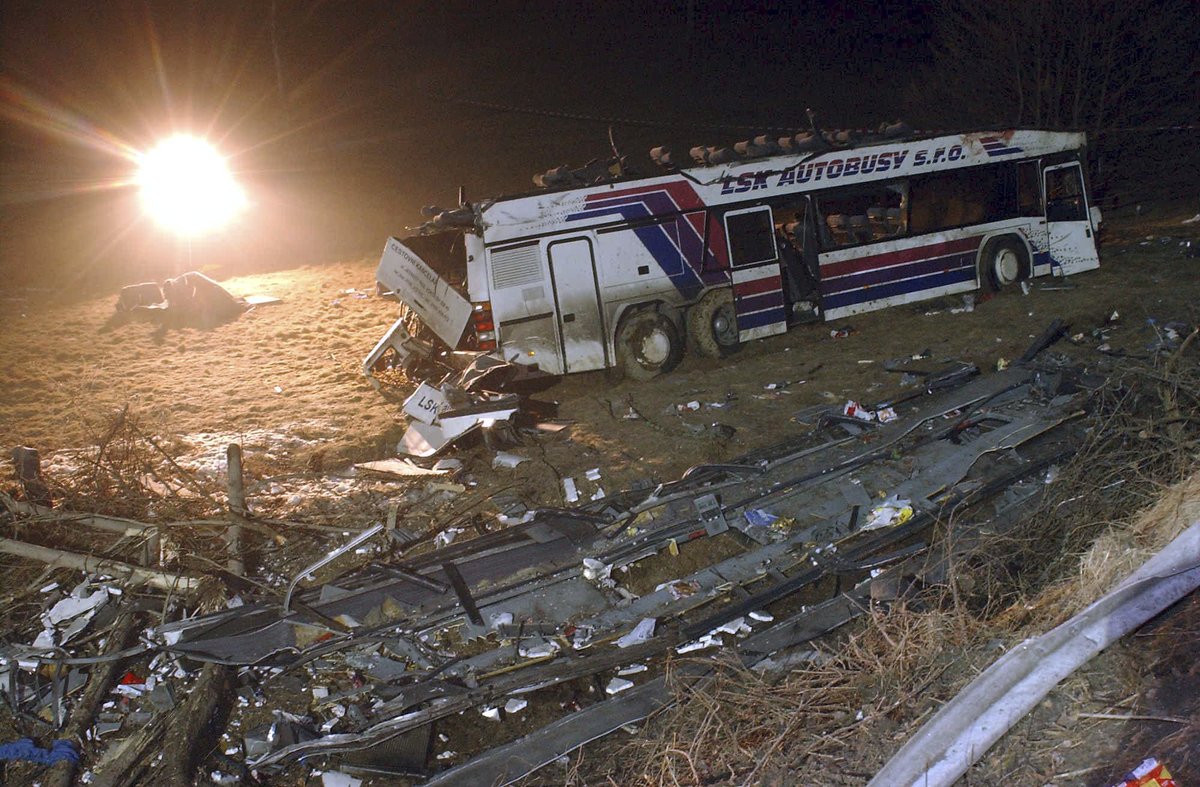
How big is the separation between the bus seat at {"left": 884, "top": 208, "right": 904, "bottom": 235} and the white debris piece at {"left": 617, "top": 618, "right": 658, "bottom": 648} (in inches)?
294

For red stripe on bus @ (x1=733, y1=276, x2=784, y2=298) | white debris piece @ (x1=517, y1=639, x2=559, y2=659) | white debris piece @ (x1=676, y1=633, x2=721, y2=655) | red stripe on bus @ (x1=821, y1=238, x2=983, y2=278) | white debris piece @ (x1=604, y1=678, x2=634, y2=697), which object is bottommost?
white debris piece @ (x1=604, y1=678, x2=634, y2=697)

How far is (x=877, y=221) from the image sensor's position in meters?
11.0

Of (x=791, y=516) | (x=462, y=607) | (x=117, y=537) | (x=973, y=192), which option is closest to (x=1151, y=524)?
(x=791, y=516)

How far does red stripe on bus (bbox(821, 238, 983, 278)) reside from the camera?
1035 cm

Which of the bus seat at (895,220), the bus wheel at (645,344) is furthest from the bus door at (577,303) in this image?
the bus seat at (895,220)

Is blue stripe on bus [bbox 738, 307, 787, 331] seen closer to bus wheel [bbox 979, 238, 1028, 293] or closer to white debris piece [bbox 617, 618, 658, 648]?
bus wheel [bbox 979, 238, 1028, 293]

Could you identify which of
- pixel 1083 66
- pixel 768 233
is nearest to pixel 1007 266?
pixel 768 233

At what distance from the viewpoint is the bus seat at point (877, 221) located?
10.9 metres

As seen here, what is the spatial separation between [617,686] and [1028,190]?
972cm

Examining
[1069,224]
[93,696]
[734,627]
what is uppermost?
[1069,224]

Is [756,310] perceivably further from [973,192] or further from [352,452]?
[352,452]

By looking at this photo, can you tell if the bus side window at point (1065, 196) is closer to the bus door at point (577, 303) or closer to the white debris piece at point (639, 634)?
the bus door at point (577, 303)

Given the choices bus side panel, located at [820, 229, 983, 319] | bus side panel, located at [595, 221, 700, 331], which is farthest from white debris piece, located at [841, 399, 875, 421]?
bus side panel, located at [820, 229, 983, 319]

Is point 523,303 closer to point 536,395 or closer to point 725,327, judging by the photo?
point 536,395
